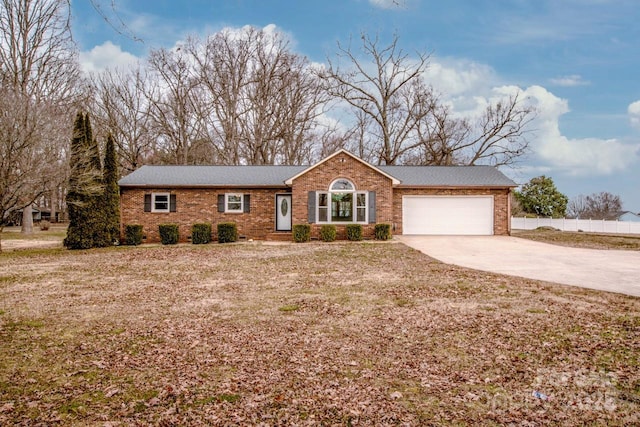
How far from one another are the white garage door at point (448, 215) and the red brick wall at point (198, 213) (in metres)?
6.55

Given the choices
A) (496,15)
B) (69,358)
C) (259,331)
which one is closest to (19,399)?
(69,358)

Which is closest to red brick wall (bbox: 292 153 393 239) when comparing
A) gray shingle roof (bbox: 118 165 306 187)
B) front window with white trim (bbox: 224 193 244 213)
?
gray shingle roof (bbox: 118 165 306 187)

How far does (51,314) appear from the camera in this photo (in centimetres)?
661

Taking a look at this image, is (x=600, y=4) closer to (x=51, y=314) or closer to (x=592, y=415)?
(x=592, y=415)

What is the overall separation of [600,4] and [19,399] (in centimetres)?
1085

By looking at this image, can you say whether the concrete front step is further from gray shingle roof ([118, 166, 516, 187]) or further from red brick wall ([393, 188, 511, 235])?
red brick wall ([393, 188, 511, 235])

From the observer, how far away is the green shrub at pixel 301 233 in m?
18.4

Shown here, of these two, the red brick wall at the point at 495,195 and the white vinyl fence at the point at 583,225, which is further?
the white vinyl fence at the point at 583,225

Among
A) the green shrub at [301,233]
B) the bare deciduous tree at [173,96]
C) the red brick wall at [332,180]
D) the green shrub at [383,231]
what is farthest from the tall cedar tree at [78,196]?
the bare deciduous tree at [173,96]

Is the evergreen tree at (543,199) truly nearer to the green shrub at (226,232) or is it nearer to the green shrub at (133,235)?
the green shrub at (226,232)

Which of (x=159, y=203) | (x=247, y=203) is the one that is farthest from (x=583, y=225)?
(x=159, y=203)

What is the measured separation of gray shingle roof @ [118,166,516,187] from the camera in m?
19.9

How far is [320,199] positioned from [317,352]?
14.4 meters

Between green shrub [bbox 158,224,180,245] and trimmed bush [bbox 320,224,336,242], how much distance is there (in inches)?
259
